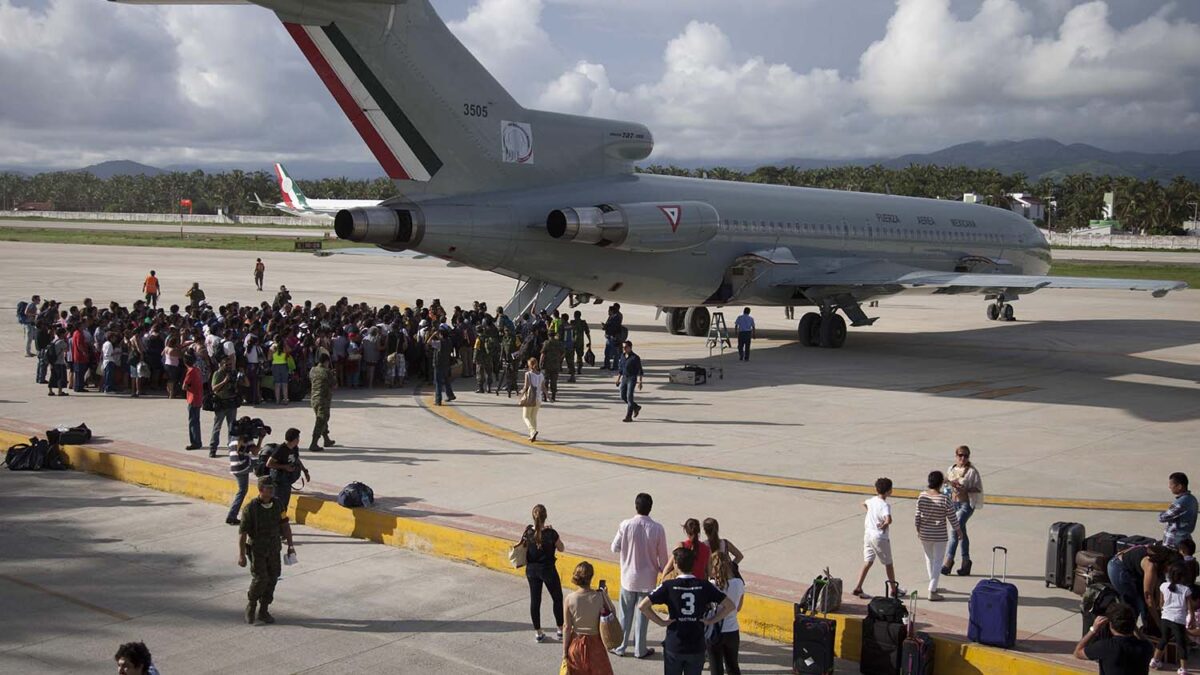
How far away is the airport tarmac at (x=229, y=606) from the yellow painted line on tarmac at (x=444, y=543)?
7.1 inches

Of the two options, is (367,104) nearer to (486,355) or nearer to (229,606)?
(486,355)

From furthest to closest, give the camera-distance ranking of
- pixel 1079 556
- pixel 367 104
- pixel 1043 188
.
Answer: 1. pixel 1043 188
2. pixel 367 104
3. pixel 1079 556

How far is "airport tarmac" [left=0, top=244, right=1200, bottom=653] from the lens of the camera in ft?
45.1

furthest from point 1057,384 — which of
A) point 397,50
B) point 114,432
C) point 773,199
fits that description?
point 114,432

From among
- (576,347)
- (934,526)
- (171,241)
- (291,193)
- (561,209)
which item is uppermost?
(291,193)

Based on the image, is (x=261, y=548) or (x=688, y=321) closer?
(x=261, y=548)

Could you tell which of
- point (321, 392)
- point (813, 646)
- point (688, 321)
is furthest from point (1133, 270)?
point (813, 646)

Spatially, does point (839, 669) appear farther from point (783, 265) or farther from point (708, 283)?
point (783, 265)

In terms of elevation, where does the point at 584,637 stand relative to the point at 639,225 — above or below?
below

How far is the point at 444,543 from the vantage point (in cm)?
1279

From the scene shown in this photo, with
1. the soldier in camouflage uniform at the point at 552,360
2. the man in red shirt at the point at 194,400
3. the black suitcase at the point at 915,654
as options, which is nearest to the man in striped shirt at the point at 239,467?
the man in red shirt at the point at 194,400

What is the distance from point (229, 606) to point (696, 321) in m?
25.8

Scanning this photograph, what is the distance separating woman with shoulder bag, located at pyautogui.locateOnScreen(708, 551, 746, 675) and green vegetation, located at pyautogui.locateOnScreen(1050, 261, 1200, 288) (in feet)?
201

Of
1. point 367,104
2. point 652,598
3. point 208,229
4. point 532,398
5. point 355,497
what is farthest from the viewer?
point 208,229
